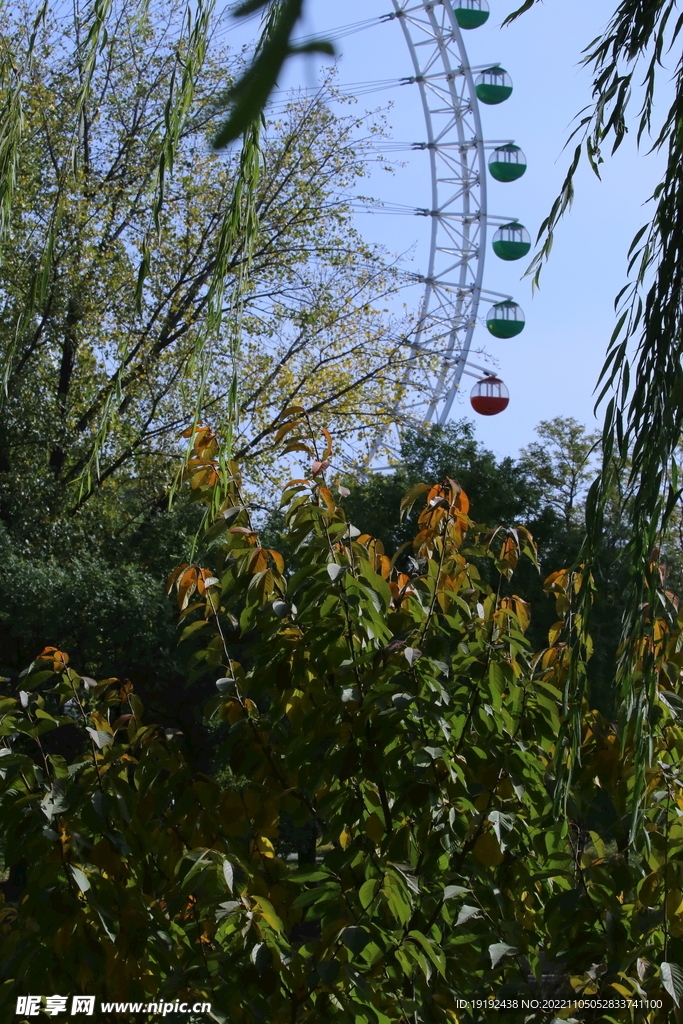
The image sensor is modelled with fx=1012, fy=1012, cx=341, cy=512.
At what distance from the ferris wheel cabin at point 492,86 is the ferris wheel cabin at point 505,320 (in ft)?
11.6

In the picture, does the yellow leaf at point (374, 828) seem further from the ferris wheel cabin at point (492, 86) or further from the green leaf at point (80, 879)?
the ferris wheel cabin at point (492, 86)

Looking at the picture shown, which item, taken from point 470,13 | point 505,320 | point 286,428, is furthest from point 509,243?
point 286,428

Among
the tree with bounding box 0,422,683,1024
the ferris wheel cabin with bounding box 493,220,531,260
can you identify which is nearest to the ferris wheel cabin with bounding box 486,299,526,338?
the ferris wheel cabin with bounding box 493,220,531,260

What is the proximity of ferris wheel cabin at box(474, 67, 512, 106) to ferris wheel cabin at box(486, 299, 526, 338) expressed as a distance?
355 centimetres

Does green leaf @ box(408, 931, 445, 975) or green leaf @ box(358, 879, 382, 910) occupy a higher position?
green leaf @ box(358, 879, 382, 910)

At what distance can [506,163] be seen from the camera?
1756cm

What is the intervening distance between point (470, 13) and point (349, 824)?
1808 centimetres

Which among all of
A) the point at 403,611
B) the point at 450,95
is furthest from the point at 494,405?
the point at 403,611

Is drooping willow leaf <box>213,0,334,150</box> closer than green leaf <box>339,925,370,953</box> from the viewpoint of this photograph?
Yes

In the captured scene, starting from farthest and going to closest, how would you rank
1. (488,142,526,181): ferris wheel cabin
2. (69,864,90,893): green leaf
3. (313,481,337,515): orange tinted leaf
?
(488,142,526,181): ferris wheel cabin < (313,481,337,515): orange tinted leaf < (69,864,90,893): green leaf

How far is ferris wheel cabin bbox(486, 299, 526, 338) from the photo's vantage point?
55.8 feet

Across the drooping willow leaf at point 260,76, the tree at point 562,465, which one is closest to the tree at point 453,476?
the tree at point 562,465

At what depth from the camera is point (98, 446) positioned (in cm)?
170

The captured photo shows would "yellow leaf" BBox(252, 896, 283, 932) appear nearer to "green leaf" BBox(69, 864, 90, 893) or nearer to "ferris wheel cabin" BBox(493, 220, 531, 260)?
"green leaf" BBox(69, 864, 90, 893)
